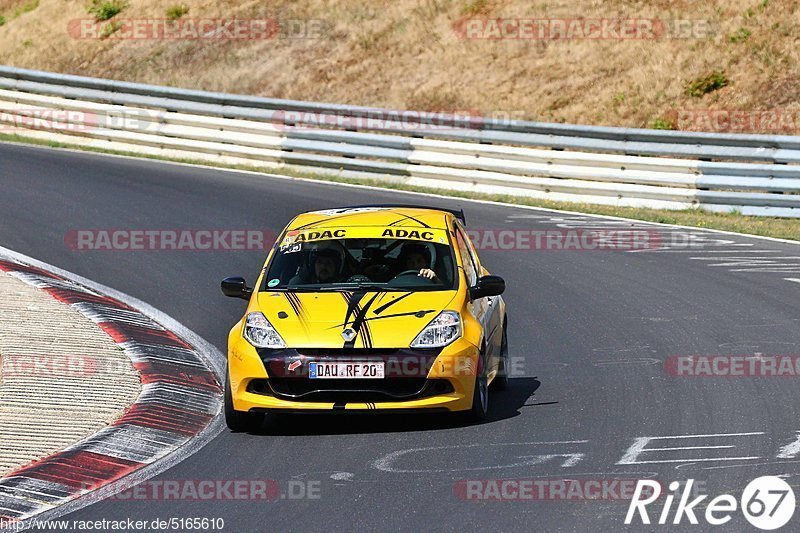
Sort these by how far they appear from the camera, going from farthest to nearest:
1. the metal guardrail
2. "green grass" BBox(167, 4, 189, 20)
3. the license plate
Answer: "green grass" BBox(167, 4, 189, 20) < the metal guardrail < the license plate

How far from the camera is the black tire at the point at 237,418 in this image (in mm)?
9297

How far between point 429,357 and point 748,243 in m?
9.82

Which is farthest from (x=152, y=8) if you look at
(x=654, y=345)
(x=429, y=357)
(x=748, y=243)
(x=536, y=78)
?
(x=429, y=357)

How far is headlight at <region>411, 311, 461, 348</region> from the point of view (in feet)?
30.2

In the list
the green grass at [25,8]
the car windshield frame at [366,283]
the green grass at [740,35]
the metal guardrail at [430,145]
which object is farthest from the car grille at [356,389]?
the green grass at [25,8]

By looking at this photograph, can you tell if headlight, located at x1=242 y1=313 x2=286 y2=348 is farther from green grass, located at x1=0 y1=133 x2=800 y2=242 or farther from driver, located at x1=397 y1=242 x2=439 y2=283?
green grass, located at x1=0 y1=133 x2=800 y2=242

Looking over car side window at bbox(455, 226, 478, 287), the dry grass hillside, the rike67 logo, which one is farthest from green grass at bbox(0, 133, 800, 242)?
the rike67 logo

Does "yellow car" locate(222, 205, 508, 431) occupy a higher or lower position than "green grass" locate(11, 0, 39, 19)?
lower

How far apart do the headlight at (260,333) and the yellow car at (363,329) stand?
0.03ft

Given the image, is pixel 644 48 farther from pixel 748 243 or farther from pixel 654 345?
pixel 654 345

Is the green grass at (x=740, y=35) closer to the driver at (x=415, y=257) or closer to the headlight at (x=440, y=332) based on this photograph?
the driver at (x=415, y=257)

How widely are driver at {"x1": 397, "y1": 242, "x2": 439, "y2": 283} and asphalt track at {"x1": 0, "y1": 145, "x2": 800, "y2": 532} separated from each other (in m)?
1.23

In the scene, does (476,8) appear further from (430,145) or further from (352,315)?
(352,315)

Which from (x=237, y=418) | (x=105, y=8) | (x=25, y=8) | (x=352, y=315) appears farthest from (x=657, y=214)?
(x=25, y=8)
